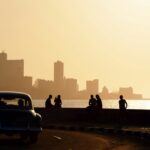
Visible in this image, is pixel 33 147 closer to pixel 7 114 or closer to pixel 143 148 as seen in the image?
pixel 7 114

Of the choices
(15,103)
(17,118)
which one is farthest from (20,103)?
(17,118)

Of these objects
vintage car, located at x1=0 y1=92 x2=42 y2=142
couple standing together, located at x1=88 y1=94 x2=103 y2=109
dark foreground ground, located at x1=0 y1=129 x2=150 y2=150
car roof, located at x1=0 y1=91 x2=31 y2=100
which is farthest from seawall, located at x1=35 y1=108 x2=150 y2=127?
vintage car, located at x1=0 y1=92 x2=42 y2=142

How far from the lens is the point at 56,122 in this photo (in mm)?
46438

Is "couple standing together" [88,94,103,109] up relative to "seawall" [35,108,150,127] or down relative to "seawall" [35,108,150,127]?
up

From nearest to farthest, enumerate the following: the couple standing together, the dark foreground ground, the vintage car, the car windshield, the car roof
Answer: the dark foreground ground < the vintage car < the car windshield < the car roof < the couple standing together

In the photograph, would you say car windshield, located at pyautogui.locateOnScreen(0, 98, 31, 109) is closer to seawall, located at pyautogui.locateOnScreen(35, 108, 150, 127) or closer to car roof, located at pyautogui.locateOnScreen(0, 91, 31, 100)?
car roof, located at pyautogui.locateOnScreen(0, 91, 31, 100)

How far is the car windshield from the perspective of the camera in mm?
28358

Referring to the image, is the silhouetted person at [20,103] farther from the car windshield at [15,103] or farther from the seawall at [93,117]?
the seawall at [93,117]

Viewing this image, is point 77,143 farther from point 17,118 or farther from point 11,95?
point 11,95

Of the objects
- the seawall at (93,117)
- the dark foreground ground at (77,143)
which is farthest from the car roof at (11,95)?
the seawall at (93,117)

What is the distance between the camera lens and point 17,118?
1086 inches

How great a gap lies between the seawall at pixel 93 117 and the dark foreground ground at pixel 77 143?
35.8 feet

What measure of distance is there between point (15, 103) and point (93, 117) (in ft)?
56.8

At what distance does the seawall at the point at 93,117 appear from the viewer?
1727 inches
